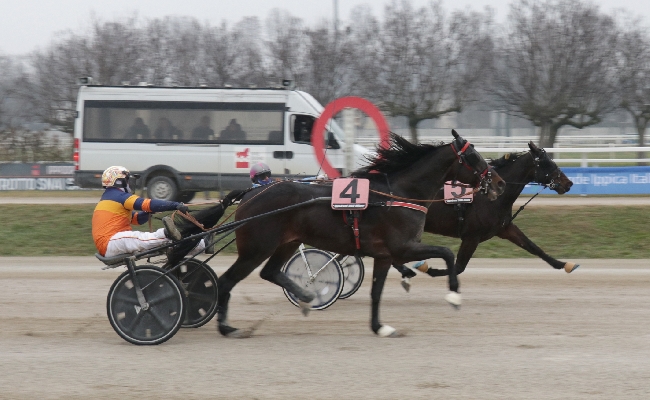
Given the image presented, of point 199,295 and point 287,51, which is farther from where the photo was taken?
point 287,51

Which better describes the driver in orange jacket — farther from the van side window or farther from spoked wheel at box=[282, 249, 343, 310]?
the van side window

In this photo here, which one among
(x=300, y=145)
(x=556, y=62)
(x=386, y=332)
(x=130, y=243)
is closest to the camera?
(x=130, y=243)

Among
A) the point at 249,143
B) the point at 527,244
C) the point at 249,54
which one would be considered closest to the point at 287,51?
the point at 249,54

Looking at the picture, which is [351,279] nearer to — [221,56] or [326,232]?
[326,232]

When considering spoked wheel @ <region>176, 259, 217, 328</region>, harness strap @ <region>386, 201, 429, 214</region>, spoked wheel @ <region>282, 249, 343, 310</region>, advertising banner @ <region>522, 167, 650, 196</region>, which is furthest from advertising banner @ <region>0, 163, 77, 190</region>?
harness strap @ <region>386, 201, 429, 214</region>

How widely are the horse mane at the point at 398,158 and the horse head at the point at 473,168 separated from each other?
0.20 metres

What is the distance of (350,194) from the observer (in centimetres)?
709

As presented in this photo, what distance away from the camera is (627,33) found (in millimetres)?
25750

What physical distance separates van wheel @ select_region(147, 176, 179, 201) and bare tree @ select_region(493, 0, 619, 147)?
12.1 metres

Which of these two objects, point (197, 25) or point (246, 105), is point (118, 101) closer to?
point (246, 105)

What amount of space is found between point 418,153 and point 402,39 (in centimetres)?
1851

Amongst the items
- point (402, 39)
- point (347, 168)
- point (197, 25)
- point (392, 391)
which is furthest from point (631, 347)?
point (197, 25)

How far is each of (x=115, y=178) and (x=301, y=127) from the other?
10.8 m

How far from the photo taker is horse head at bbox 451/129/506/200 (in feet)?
24.6
